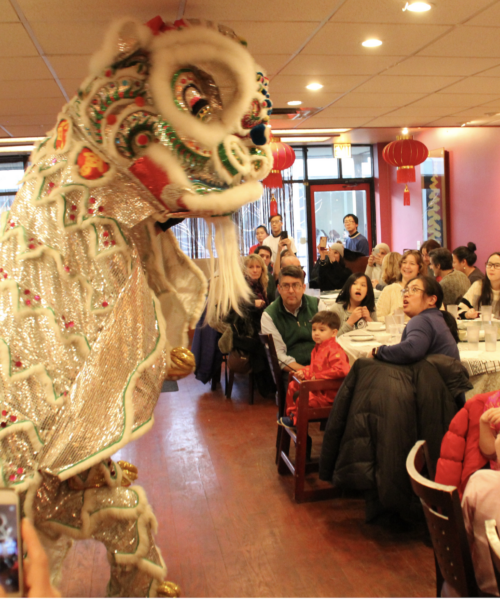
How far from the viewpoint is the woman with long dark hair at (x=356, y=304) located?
416 centimetres

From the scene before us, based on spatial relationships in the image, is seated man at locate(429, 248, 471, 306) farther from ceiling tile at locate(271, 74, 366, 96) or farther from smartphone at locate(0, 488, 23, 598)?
smartphone at locate(0, 488, 23, 598)

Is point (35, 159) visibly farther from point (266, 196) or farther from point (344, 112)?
point (266, 196)

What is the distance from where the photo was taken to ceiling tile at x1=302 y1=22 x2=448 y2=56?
3039 millimetres

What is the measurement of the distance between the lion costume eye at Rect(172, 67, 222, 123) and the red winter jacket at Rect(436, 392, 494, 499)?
1.28 m

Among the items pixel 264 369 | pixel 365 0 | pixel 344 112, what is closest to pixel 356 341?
pixel 264 369

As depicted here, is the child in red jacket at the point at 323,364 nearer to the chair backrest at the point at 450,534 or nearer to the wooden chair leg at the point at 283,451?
the wooden chair leg at the point at 283,451

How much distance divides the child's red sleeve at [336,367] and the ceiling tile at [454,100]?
3015 mm

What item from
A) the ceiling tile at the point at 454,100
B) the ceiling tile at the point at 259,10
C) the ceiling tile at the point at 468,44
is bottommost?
the ceiling tile at the point at 259,10

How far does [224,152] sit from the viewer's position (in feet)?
4.70

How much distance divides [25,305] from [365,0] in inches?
82.3

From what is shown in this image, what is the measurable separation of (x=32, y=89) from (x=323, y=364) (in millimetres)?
2649

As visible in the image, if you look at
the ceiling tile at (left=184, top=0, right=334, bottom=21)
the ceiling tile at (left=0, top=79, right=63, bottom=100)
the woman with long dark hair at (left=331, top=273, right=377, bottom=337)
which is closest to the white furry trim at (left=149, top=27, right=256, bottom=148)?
the ceiling tile at (left=184, top=0, right=334, bottom=21)

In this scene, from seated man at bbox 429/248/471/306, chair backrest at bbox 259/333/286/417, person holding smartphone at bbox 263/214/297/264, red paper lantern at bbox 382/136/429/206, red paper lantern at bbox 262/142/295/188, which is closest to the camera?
chair backrest at bbox 259/333/286/417

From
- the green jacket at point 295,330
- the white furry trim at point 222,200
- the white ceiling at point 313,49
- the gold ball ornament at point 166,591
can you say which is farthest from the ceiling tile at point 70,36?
the gold ball ornament at point 166,591
